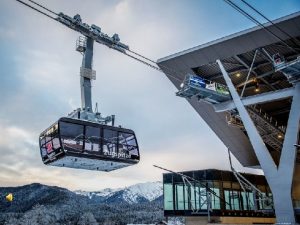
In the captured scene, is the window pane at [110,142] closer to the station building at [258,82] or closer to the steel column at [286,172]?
the station building at [258,82]

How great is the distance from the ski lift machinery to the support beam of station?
13.7 metres

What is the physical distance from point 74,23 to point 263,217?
37.3m

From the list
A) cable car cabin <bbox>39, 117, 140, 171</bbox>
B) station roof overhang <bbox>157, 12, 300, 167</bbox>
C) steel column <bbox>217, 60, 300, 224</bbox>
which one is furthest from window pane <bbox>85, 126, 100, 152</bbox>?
steel column <bbox>217, 60, 300, 224</bbox>

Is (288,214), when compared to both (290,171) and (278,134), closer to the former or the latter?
(290,171)

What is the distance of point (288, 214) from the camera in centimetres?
2614

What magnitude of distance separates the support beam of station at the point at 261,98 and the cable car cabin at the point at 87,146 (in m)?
13.9

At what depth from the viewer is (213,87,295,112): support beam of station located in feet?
91.4

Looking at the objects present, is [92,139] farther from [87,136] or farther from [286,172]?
[286,172]

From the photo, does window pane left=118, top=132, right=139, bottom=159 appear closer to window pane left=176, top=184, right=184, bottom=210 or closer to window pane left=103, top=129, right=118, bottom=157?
window pane left=103, top=129, right=118, bottom=157

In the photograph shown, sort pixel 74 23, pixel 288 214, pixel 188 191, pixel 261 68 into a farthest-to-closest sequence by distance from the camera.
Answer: pixel 188 191 → pixel 261 68 → pixel 288 214 → pixel 74 23

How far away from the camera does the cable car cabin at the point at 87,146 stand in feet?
57.0

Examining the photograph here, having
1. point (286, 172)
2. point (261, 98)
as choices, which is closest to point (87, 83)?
point (261, 98)

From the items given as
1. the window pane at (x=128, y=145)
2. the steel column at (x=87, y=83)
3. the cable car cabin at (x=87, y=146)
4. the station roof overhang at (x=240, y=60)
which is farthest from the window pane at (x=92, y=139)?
the station roof overhang at (x=240, y=60)

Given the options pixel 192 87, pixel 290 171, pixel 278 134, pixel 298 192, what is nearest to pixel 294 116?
pixel 290 171
